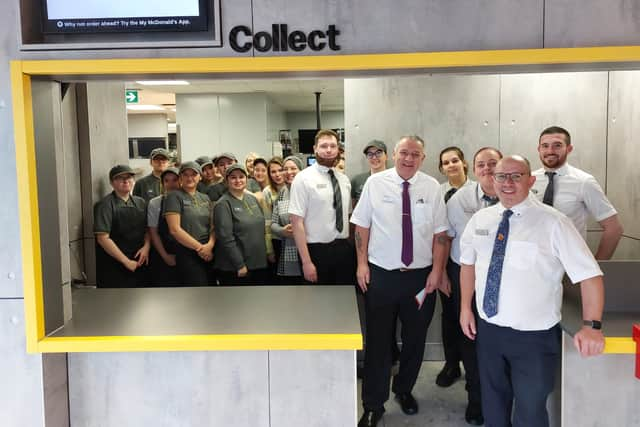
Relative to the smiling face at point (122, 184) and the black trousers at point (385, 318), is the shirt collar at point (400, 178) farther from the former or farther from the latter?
the smiling face at point (122, 184)

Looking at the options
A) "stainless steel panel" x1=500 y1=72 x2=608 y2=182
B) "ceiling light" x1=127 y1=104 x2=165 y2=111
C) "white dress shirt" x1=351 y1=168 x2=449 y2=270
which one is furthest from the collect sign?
"ceiling light" x1=127 y1=104 x2=165 y2=111

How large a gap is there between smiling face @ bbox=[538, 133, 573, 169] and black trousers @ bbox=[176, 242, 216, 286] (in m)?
2.59

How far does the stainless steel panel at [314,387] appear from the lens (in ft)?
7.63

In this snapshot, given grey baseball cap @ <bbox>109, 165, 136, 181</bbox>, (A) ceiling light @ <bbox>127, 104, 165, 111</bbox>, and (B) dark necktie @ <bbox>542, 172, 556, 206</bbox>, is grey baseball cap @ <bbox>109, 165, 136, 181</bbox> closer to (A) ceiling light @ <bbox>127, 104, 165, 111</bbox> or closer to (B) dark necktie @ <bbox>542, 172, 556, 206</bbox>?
(B) dark necktie @ <bbox>542, 172, 556, 206</bbox>

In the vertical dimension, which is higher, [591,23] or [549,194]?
[591,23]

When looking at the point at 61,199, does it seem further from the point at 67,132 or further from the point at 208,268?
the point at 208,268

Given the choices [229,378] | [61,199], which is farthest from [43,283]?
[229,378]

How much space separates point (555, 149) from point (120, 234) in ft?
9.97

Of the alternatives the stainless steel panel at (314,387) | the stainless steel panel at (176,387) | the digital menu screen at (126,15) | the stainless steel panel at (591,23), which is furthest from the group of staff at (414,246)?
the digital menu screen at (126,15)

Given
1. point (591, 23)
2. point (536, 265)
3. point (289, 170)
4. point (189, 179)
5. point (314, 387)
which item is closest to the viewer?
point (591, 23)

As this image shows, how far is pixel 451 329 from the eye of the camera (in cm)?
362

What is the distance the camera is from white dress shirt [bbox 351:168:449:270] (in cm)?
304

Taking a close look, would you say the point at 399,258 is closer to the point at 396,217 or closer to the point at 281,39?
the point at 396,217

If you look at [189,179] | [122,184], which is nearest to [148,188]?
[189,179]
